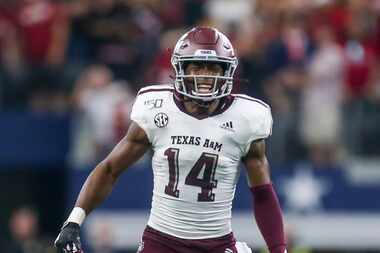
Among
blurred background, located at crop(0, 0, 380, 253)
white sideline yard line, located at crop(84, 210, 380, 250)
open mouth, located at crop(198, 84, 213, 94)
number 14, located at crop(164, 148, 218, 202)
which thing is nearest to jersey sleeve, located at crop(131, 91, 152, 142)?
number 14, located at crop(164, 148, 218, 202)

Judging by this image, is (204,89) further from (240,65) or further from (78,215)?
(240,65)

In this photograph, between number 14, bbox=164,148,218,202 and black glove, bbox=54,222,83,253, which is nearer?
black glove, bbox=54,222,83,253

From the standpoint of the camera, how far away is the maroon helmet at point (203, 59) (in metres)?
7.09

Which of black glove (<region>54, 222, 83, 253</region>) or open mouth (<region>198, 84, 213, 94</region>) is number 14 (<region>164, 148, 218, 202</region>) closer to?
open mouth (<region>198, 84, 213, 94</region>)

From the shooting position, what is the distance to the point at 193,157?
7090 mm

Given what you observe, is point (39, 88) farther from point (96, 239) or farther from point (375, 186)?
point (375, 186)

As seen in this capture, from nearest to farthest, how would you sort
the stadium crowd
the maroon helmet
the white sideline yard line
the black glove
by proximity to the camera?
the black glove → the maroon helmet → the stadium crowd → the white sideline yard line

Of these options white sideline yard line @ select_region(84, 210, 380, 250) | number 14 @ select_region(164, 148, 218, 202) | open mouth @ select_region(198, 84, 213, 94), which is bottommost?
white sideline yard line @ select_region(84, 210, 380, 250)

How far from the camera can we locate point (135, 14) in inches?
575

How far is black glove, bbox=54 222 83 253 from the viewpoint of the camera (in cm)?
698

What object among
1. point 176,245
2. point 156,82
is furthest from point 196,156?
point 156,82

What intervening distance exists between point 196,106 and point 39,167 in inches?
307

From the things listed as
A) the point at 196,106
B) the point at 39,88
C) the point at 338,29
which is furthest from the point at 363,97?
the point at 196,106

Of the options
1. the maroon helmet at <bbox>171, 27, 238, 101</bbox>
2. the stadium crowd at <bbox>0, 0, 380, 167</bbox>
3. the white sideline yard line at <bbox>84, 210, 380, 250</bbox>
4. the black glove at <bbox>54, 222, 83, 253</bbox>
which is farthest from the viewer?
the white sideline yard line at <bbox>84, 210, 380, 250</bbox>
